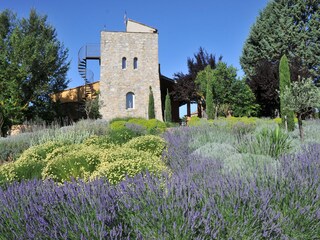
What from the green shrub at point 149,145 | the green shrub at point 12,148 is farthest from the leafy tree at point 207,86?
the green shrub at point 149,145

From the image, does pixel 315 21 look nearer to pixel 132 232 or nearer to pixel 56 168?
pixel 56 168

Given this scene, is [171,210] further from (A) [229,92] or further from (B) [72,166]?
(A) [229,92]

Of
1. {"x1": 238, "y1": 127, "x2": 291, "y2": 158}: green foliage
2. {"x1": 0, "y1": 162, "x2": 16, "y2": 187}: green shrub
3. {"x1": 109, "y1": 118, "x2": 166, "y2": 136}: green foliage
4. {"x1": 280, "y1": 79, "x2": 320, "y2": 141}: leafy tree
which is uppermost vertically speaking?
{"x1": 280, "y1": 79, "x2": 320, "y2": 141}: leafy tree

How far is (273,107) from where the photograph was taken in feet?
82.2

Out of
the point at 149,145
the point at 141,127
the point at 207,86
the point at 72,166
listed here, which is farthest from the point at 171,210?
the point at 207,86

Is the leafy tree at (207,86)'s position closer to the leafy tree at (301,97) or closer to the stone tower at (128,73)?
the stone tower at (128,73)

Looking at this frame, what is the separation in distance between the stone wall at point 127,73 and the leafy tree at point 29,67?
125 inches

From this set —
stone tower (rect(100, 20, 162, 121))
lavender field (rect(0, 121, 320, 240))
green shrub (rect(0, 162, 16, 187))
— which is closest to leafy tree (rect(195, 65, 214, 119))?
stone tower (rect(100, 20, 162, 121))

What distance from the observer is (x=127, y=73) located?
24062 millimetres

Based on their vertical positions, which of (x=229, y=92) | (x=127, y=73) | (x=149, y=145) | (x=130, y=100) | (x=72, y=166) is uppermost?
(x=127, y=73)

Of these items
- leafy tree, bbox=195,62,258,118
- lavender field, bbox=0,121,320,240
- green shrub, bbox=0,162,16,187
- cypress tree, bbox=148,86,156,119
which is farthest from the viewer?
cypress tree, bbox=148,86,156,119

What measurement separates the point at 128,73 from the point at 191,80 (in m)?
5.46

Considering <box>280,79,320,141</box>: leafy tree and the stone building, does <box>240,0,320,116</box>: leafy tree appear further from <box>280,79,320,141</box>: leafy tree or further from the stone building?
<box>280,79,320,141</box>: leafy tree

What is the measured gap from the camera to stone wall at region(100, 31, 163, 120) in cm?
2361
